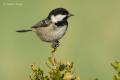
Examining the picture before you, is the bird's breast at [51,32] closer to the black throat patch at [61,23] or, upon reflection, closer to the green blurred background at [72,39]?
the black throat patch at [61,23]

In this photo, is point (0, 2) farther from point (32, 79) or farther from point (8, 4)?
point (32, 79)

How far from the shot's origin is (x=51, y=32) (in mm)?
10172

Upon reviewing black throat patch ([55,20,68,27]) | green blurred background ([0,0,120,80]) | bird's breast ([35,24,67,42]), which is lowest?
green blurred background ([0,0,120,80])

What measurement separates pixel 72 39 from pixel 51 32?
7.30 meters

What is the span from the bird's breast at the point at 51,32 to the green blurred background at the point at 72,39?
3656mm

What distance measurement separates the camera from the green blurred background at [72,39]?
15.4 meters

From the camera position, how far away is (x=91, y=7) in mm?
19547

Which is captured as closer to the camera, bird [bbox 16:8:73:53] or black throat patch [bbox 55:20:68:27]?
bird [bbox 16:8:73:53]

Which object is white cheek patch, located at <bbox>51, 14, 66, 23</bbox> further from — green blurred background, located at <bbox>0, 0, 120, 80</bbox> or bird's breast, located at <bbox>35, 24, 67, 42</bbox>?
green blurred background, located at <bbox>0, 0, 120, 80</bbox>

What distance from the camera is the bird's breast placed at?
990 cm

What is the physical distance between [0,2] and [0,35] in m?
1.46

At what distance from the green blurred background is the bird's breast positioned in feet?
12.0

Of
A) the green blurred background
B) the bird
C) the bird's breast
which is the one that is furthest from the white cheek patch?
the green blurred background

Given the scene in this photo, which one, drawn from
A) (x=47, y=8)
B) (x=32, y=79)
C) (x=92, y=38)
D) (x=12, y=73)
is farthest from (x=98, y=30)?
(x=32, y=79)
